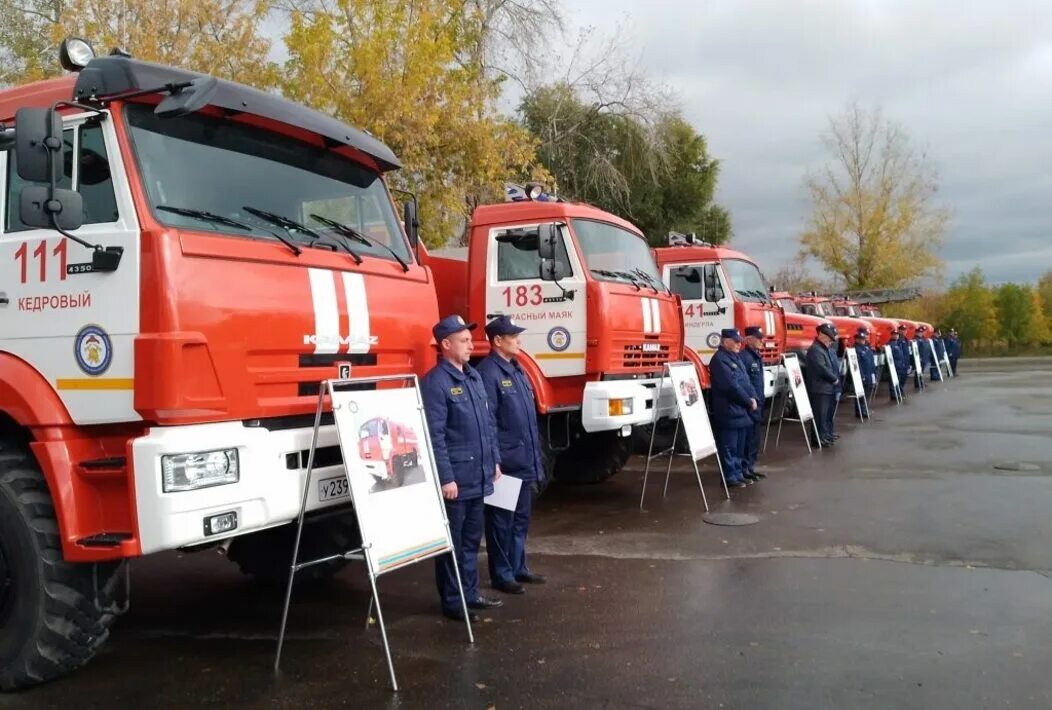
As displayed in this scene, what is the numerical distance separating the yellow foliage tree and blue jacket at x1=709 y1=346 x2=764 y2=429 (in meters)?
5.94

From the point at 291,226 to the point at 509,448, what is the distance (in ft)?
7.29

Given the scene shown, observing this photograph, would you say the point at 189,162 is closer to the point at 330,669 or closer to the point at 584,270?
the point at 330,669

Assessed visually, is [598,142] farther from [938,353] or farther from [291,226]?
[291,226]

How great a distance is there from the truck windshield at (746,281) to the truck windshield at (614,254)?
11.1 feet

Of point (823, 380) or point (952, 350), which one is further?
point (952, 350)

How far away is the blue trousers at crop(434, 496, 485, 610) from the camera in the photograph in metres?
5.39

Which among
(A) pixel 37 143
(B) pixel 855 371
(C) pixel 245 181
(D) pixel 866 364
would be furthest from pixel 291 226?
(D) pixel 866 364

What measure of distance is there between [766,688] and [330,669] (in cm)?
230

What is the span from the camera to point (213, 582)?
6.48m

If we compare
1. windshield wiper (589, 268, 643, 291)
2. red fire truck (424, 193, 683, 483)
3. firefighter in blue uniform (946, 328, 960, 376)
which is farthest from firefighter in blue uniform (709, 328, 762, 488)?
firefighter in blue uniform (946, 328, 960, 376)

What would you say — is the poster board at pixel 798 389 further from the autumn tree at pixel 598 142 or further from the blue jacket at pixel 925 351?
the blue jacket at pixel 925 351

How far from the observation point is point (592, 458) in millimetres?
9930

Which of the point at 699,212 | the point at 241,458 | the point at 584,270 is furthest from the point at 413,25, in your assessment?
the point at 699,212

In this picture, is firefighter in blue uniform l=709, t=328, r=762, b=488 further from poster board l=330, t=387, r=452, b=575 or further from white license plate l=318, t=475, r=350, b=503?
white license plate l=318, t=475, r=350, b=503
